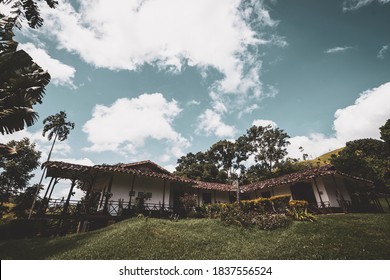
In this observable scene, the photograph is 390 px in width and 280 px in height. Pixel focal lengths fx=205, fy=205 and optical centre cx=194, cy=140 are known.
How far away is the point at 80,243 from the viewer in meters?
10.1

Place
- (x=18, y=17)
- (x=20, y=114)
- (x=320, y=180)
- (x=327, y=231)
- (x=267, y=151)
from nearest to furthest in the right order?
(x=18, y=17) → (x=20, y=114) → (x=327, y=231) → (x=320, y=180) → (x=267, y=151)

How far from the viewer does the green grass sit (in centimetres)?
756

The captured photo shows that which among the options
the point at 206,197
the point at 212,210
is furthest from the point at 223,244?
the point at 206,197

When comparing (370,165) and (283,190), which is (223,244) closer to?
(283,190)

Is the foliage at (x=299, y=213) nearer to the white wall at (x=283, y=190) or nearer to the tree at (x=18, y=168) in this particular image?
the white wall at (x=283, y=190)

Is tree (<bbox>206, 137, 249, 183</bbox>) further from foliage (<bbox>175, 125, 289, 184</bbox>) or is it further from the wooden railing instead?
the wooden railing

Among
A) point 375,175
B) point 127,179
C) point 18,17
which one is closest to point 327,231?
point 18,17

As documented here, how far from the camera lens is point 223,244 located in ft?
31.4

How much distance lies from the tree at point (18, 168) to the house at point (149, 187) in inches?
605

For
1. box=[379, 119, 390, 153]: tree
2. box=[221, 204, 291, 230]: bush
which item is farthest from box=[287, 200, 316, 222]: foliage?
box=[379, 119, 390, 153]: tree

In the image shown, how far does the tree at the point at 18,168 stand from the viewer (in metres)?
28.5

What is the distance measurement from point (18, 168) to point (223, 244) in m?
33.1
